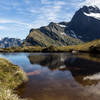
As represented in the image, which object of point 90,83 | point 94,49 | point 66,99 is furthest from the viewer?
point 94,49

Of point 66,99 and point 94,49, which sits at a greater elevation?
point 66,99

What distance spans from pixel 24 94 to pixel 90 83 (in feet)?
55.8

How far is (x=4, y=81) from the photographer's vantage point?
2992 cm

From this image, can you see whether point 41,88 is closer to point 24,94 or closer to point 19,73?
point 24,94

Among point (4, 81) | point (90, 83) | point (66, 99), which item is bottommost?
point (90, 83)

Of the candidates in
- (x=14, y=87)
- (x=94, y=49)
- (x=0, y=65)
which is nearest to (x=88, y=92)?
(x=14, y=87)

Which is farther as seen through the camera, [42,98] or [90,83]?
[90,83]

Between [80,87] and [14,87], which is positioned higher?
[14,87]

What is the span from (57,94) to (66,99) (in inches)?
119

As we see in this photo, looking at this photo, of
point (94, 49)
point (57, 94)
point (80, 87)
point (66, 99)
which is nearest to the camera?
point (66, 99)

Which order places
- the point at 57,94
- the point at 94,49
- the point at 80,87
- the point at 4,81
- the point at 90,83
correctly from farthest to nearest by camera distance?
the point at 94,49
the point at 90,83
the point at 80,87
the point at 4,81
the point at 57,94

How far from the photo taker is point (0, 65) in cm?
3662

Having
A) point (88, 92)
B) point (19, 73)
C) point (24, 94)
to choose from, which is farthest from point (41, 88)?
point (88, 92)

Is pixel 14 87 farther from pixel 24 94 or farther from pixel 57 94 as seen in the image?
pixel 57 94
